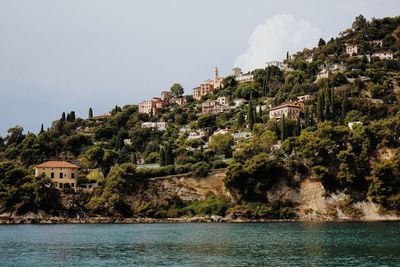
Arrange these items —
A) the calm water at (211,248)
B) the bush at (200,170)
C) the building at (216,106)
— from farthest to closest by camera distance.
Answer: the building at (216,106) < the bush at (200,170) < the calm water at (211,248)

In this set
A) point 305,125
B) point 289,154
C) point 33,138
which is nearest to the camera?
point 289,154

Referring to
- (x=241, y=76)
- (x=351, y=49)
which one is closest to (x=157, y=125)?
(x=241, y=76)

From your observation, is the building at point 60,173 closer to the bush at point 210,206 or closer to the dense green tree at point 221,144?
the bush at point 210,206

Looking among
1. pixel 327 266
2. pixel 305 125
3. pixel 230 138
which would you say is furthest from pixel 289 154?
pixel 327 266

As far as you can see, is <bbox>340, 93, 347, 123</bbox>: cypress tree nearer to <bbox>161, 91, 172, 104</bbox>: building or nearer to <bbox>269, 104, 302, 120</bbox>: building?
<bbox>269, 104, 302, 120</bbox>: building

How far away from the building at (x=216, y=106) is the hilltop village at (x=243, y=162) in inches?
303

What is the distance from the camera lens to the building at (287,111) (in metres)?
102

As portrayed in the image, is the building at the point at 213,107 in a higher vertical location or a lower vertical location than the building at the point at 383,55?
lower

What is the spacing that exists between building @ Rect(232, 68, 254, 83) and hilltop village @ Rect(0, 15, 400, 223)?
25.3 metres

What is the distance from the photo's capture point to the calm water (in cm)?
3316

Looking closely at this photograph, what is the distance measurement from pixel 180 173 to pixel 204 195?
522 cm

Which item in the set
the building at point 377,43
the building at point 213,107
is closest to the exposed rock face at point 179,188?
the building at point 213,107

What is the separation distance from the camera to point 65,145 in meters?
107

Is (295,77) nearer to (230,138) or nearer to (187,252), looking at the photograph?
(230,138)
